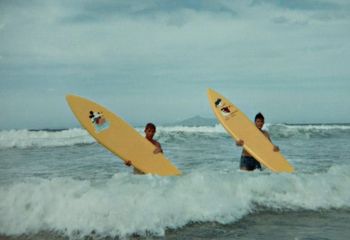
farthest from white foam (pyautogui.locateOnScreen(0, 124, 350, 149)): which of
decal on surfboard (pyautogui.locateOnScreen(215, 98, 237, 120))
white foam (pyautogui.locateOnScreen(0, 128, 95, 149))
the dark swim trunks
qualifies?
the dark swim trunks

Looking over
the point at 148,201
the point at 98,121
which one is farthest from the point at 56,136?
the point at 148,201

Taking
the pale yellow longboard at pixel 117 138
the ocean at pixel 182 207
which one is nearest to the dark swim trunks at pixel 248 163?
the ocean at pixel 182 207

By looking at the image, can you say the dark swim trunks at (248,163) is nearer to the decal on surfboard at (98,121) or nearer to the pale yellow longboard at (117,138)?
the pale yellow longboard at (117,138)

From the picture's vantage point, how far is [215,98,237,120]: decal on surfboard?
24.4 ft

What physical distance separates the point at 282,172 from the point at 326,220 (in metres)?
2.00

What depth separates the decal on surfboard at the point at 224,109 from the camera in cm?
743

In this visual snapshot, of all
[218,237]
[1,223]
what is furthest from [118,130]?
[218,237]

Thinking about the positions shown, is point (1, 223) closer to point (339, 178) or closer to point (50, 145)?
point (339, 178)

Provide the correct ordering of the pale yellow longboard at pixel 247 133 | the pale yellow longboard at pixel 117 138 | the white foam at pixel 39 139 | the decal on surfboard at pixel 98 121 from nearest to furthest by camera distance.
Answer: the pale yellow longboard at pixel 117 138 < the decal on surfboard at pixel 98 121 < the pale yellow longboard at pixel 247 133 < the white foam at pixel 39 139

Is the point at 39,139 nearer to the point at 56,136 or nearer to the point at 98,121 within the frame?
the point at 56,136

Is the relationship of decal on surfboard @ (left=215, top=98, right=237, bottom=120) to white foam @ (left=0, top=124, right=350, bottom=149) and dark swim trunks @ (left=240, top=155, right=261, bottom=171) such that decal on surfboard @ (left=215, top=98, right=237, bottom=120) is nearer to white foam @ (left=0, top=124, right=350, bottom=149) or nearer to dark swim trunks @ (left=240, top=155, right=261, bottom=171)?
dark swim trunks @ (left=240, top=155, right=261, bottom=171)

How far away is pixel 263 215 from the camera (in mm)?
4793

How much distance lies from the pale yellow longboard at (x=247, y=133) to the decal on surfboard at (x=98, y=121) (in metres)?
1.91

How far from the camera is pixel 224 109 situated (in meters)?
7.51
